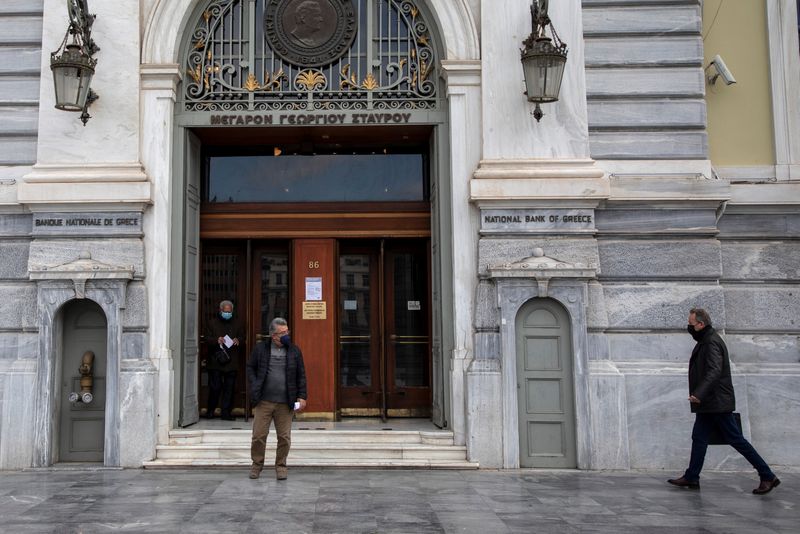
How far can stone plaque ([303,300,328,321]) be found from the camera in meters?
12.5

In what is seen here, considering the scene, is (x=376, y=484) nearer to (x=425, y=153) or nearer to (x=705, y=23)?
(x=425, y=153)

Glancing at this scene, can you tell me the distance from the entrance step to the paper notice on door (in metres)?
2.66

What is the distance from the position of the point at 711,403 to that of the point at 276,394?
508cm

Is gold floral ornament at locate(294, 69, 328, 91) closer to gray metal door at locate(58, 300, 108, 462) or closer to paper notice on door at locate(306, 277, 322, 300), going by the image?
paper notice on door at locate(306, 277, 322, 300)

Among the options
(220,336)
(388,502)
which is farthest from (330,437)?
(220,336)

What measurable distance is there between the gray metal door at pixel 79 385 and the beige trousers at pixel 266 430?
8.58ft

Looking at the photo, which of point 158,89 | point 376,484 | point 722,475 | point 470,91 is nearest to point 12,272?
point 158,89

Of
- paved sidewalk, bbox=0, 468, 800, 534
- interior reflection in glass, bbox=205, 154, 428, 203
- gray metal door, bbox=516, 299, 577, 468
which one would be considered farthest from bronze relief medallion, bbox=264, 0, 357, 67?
paved sidewalk, bbox=0, 468, 800, 534

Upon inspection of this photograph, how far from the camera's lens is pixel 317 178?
1264cm

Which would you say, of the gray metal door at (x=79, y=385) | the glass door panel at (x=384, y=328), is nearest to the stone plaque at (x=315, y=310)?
the glass door panel at (x=384, y=328)

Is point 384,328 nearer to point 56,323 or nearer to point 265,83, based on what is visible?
point 265,83

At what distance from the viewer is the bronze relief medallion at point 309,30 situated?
11.3 m

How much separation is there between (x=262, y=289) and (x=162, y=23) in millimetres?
4469

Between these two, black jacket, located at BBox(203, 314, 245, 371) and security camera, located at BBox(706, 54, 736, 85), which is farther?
black jacket, located at BBox(203, 314, 245, 371)
